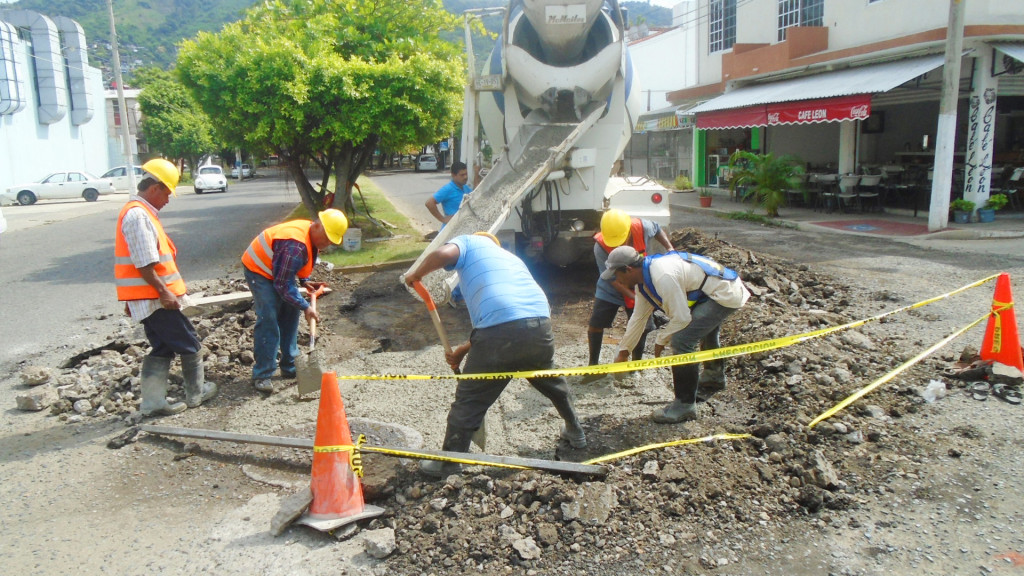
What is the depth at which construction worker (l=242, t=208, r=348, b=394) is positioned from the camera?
5141mm

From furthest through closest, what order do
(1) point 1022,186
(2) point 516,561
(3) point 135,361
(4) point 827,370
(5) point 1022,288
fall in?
(1) point 1022,186 < (5) point 1022,288 < (3) point 135,361 < (4) point 827,370 < (2) point 516,561

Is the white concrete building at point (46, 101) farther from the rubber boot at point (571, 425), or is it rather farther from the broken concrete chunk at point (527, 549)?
the broken concrete chunk at point (527, 549)

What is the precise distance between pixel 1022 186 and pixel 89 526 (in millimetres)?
16352

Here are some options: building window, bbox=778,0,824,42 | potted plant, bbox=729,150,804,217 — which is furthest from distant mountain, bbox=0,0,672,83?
potted plant, bbox=729,150,804,217

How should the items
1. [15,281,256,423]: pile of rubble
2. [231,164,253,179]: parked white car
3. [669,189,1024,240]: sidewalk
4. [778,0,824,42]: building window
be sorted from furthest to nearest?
1. [231,164,253,179]: parked white car
2. [778,0,824,42]: building window
3. [669,189,1024,240]: sidewalk
4. [15,281,256,423]: pile of rubble

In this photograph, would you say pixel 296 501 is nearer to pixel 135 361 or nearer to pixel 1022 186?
pixel 135 361

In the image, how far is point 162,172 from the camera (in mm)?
4949

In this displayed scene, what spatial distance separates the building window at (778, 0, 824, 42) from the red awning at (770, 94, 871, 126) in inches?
117

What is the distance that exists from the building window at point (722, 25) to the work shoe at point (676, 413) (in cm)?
1890

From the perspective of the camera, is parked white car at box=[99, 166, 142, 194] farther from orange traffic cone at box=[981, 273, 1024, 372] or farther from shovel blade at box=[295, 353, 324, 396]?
orange traffic cone at box=[981, 273, 1024, 372]

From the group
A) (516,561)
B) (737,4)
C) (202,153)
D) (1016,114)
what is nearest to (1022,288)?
(516,561)

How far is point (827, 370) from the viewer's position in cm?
504

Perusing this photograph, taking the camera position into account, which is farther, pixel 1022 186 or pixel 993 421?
pixel 1022 186

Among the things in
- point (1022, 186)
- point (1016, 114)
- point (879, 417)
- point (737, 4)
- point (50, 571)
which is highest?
point (737, 4)
